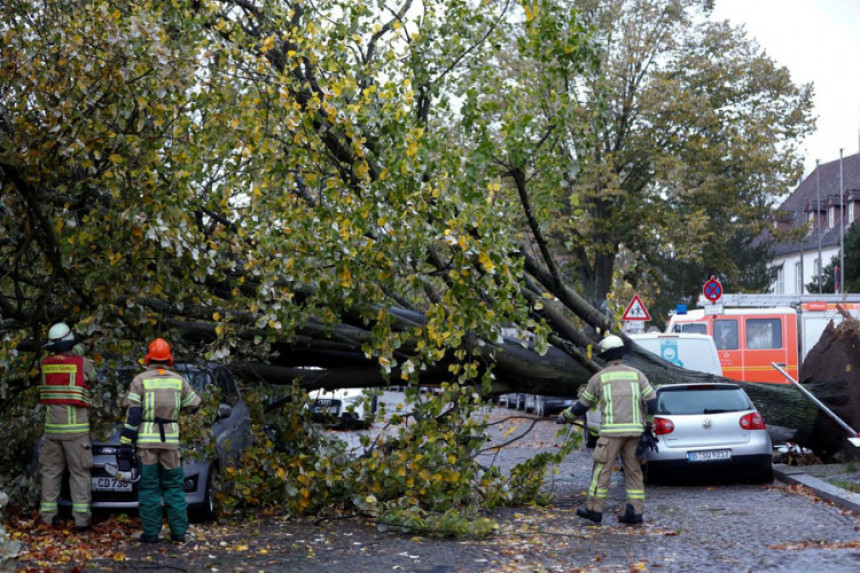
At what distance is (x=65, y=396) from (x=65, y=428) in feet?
0.93

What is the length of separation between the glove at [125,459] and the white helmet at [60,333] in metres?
1.12

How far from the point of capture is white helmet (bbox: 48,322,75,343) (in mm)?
10141

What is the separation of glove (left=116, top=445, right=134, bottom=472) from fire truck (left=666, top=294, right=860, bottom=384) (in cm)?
1834

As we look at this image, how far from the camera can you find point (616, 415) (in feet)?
35.7

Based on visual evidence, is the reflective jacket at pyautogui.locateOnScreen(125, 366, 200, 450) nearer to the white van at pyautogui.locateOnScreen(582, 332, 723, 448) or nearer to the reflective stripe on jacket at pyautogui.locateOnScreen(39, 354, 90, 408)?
the reflective stripe on jacket at pyautogui.locateOnScreen(39, 354, 90, 408)

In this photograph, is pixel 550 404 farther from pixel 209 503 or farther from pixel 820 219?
pixel 820 219

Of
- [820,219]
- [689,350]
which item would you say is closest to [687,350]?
[689,350]

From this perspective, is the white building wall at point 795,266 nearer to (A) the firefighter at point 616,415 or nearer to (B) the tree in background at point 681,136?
(B) the tree in background at point 681,136

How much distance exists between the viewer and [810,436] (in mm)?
15320

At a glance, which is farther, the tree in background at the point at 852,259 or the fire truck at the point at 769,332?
the tree in background at the point at 852,259

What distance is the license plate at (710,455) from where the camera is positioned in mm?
13398

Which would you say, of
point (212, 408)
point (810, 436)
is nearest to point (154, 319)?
point (212, 408)

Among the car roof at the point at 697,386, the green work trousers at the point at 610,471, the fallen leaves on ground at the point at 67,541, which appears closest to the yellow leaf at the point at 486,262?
the green work trousers at the point at 610,471

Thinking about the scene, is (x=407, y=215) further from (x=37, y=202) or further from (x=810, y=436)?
(x=810, y=436)
